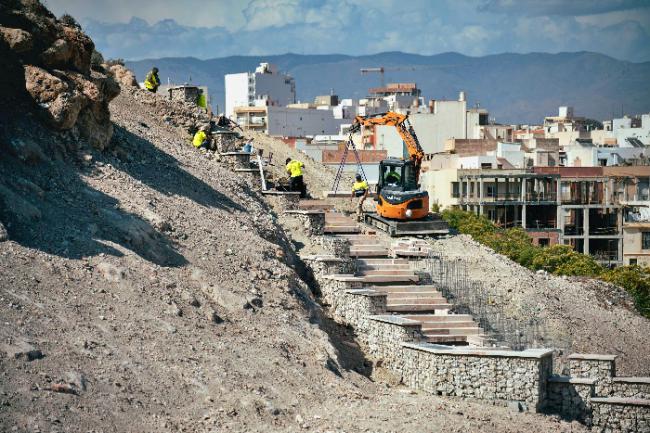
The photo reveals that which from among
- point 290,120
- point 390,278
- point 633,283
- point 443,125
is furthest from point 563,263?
point 290,120

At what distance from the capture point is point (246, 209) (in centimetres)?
2850

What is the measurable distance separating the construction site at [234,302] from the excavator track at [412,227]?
5 cm

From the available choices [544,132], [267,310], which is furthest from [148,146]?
[544,132]

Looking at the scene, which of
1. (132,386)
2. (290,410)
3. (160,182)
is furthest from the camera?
(160,182)

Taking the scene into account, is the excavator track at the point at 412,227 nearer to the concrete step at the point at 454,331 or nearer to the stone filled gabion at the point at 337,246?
the stone filled gabion at the point at 337,246

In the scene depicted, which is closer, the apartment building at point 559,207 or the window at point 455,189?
the apartment building at point 559,207

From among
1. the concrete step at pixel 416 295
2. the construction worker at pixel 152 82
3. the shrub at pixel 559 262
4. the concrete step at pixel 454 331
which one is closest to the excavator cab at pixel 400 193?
the shrub at pixel 559 262

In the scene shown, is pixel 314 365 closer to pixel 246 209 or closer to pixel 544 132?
pixel 246 209

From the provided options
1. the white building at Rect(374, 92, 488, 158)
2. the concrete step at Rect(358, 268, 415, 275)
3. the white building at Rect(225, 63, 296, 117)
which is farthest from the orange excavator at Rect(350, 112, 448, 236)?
the white building at Rect(225, 63, 296, 117)

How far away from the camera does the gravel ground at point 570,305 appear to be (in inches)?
1132

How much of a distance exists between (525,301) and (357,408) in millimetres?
10698

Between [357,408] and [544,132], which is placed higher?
[544,132]

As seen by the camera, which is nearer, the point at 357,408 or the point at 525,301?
the point at 357,408

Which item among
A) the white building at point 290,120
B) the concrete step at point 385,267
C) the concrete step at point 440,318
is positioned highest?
the white building at point 290,120
